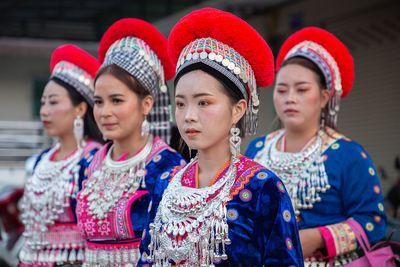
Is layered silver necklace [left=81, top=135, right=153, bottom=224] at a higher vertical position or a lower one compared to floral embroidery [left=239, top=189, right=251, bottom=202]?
higher

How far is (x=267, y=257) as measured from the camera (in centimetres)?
183

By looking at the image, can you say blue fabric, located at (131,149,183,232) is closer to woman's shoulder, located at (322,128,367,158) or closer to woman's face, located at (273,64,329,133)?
woman's face, located at (273,64,329,133)

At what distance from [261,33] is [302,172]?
264 inches

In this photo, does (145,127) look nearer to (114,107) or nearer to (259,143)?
(114,107)

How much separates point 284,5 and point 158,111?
6508mm

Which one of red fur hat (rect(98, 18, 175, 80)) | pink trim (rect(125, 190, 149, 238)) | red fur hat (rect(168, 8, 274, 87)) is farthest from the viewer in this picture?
red fur hat (rect(98, 18, 175, 80))

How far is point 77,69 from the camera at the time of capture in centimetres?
354

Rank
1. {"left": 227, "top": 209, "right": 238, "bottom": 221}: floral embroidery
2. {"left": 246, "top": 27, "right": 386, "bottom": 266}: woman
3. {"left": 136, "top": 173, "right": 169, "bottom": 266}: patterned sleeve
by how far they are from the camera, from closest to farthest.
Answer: {"left": 227, "top": 209, "right": 238, "bottom": 221}: floral embroidery → {"left": 136, "top": 173, "right": 169, "bottom": 266}: patterned sleeve → {"left": 246, "top": 27, "right": 386, "bottom": 266}: woman

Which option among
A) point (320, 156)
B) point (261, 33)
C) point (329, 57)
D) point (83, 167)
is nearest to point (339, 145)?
point (320, 156)

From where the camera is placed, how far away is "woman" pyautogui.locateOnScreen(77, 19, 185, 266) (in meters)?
2.62

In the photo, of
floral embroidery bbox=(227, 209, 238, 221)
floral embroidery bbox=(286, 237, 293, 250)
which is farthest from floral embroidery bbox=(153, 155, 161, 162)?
floral embroidery bbox=(286, 237, 293, 250)

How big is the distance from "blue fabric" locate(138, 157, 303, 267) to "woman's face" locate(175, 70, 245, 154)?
9.8 inches

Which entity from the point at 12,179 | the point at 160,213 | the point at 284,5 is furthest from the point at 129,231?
the point at 12,179

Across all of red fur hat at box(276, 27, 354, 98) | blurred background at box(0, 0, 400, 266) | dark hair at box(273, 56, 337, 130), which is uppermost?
blurred background at box(0, 0, 400, 266)
